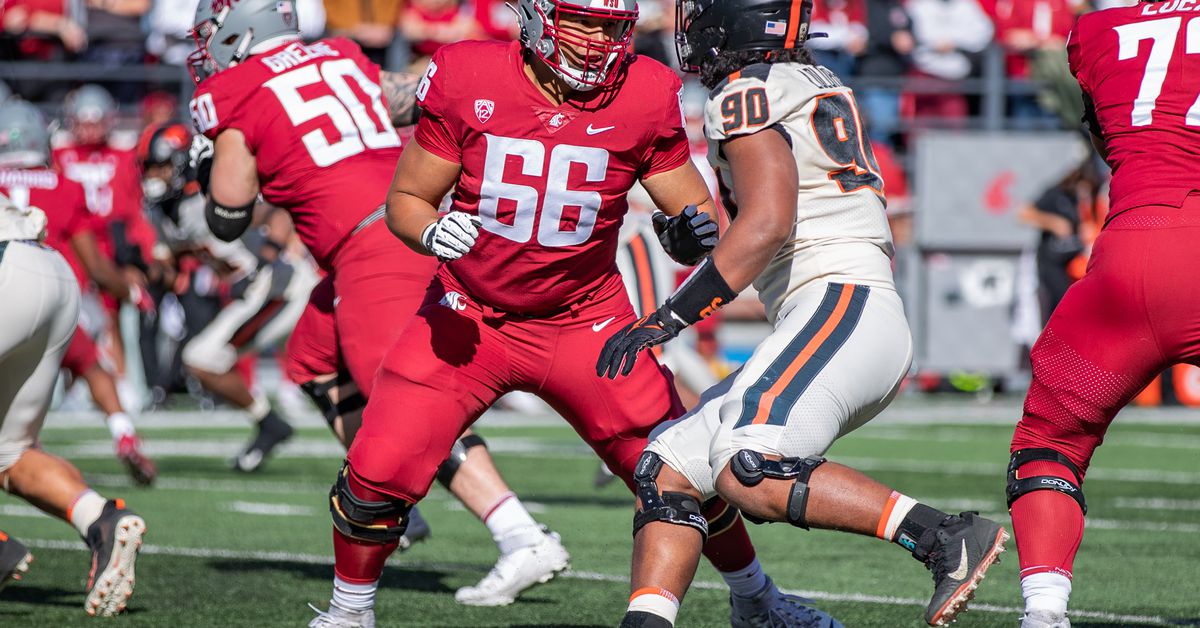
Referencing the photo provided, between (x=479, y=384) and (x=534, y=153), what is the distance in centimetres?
64

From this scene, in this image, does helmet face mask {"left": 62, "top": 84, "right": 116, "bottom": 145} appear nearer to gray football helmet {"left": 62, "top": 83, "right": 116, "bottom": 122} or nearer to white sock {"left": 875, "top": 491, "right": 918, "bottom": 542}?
gray football helmet {"left": 62, "top": 83, "right": 116, "bottom": 122}

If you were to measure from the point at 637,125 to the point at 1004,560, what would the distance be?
9.23 ft

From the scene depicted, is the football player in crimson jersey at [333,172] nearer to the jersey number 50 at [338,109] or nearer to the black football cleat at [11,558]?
the jersey number 50 at [338,109]

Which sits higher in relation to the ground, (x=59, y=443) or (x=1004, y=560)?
(x=1004, y=560)

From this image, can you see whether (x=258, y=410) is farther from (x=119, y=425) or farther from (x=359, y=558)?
(x=359, y=558)

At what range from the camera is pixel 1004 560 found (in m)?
6.12

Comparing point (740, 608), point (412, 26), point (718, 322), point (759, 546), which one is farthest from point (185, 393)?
point (740, 608)

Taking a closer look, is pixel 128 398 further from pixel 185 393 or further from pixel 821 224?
pixel 821 224

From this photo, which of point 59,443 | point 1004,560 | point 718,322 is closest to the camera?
point 1004,560

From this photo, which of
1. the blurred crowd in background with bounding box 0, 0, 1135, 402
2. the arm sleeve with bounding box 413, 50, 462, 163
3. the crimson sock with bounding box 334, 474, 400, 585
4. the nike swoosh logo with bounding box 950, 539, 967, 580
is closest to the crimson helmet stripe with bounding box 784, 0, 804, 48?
the arm sleeve with bounding box 413, 50, 462, 163

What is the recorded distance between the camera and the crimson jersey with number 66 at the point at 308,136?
5.39 m

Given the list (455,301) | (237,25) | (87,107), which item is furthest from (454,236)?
(87,107)

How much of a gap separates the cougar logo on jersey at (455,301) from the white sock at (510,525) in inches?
41.9

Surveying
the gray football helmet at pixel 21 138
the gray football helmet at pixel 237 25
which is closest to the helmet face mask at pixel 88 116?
the gray football helmet at pixel 21 138
